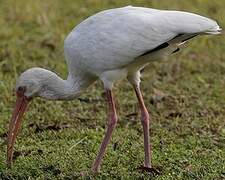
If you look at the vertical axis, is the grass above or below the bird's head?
below

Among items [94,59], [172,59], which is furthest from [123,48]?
[172,59]

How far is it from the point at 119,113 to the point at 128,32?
7.28 ft

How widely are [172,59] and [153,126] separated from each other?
243cm

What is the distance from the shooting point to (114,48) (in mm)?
5777

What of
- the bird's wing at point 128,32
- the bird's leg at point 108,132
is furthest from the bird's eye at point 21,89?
the bird's leg at point 108,132

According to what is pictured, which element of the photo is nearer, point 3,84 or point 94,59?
point 94,59

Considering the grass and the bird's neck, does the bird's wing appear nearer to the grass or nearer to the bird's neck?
the bird's neck

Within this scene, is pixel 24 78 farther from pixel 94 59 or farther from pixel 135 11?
pixel 135 11

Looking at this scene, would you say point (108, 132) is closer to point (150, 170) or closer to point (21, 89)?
point (150, 170)

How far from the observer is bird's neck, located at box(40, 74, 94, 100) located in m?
6.20

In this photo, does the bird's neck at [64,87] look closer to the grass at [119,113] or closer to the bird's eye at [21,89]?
the bird's eye at [21,89]

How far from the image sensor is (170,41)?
5.78m

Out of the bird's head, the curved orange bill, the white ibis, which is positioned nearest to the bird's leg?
the white ibis

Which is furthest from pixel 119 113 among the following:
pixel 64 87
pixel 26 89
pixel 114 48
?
pixel 114 48
